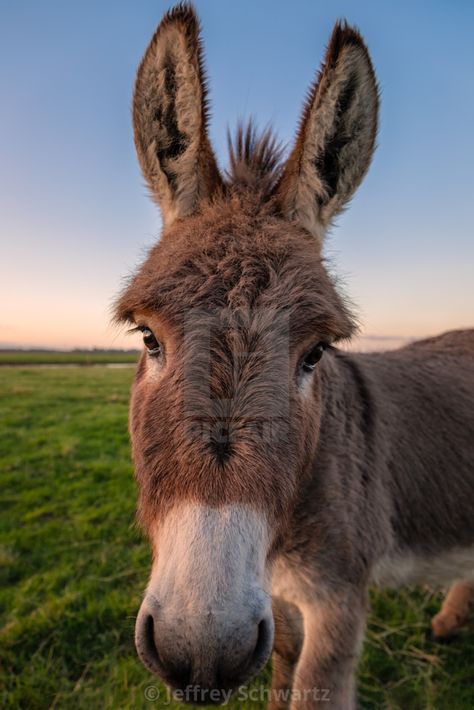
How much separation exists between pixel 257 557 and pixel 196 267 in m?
1.23

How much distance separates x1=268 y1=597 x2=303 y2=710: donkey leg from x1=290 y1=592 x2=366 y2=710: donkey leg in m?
0.37

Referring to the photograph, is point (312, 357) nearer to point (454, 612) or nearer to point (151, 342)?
point (151, 342)

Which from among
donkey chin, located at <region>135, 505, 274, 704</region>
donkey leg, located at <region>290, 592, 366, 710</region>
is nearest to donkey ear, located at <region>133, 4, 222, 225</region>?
donkey chin, located at <region>135, 505, 274, 704</region>

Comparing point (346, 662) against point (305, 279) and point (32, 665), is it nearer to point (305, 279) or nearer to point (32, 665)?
point (305, 279)

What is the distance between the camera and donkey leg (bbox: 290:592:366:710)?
237cm

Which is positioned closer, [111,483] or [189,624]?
[189,624]

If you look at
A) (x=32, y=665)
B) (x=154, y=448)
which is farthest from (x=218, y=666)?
(x=32, y=665)

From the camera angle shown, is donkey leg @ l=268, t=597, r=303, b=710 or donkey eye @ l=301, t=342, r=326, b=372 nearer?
donkey eye @ l=301, t=342, r=326, b=372

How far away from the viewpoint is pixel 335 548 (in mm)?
2395

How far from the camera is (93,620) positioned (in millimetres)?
3795

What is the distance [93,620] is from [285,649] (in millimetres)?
1929

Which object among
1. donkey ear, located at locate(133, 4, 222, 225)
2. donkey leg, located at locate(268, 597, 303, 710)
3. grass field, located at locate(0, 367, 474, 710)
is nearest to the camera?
donkey ear, located at locate(133, 4, 222, 225)

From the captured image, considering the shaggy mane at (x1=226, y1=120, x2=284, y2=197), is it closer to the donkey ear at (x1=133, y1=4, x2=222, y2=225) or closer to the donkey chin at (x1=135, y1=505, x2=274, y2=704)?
the donkey ear at (x1=133, y1=4, x2=222, y2=225)

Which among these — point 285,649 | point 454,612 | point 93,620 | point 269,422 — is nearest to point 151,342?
point 269,422
